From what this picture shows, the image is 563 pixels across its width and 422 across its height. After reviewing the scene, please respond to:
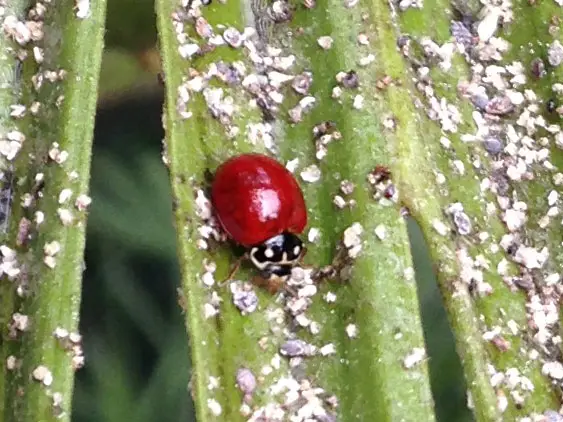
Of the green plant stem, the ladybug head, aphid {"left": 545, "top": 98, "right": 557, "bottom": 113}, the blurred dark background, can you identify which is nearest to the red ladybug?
the ladybug head

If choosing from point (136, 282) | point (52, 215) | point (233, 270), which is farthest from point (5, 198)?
point (136, 282)

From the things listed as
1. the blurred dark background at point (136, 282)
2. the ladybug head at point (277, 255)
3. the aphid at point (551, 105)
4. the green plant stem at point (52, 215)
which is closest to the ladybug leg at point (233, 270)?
the ladybug head at point (277, 255)

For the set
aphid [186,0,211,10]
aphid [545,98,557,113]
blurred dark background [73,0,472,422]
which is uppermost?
aphid [186,0,211,10]

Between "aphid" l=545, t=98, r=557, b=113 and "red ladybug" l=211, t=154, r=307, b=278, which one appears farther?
"aphid" l=545, t=98, r=557, b=113

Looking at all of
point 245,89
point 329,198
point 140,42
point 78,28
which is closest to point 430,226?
point 329,198

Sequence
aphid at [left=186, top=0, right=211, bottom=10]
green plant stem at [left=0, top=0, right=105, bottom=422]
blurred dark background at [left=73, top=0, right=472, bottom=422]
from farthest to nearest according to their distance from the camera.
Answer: blurred dark background at [left=73, top=0, right=472, bottom=422] < aphid at [left=186, top=0, right=211, bottom=10] < green plant stem at [left=0, top=0, right=105, bottom=422]

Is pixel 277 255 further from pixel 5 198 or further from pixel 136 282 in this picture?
pixel 136 282

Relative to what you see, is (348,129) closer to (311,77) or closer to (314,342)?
(311,77)

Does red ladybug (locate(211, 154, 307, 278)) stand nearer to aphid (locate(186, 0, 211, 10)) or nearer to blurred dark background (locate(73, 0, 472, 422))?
aphid (locate(186, 0, 211, 10))
